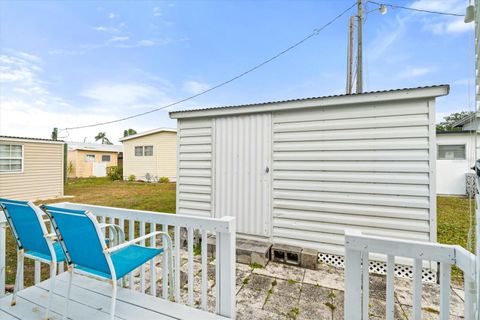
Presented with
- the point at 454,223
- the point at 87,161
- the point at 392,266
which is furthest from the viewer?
the point at 87,161

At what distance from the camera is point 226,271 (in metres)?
1.73

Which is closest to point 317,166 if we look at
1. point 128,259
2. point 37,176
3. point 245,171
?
point 245,171

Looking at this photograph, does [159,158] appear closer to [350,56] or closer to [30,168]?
[30,168]

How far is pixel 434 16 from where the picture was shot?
547 cm

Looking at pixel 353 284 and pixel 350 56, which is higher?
pixel 350 56

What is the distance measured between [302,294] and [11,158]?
34.8ft

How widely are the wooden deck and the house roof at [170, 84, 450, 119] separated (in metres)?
2.88

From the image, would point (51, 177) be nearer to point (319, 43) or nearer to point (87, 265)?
point (87, 265)

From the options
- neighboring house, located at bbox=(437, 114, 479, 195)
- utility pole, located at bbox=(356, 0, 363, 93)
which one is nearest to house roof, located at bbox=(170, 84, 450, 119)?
utility pole, located at bbox=(356, 0, 363, 93)

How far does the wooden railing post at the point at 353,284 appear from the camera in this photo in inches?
51.1

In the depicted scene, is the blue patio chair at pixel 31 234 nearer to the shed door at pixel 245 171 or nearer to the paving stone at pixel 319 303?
the paving stone at pixel 319 303

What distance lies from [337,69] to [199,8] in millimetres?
4918

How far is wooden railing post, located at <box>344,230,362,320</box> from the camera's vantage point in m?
1.30

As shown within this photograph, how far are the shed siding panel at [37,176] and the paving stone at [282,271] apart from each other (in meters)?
9.73
